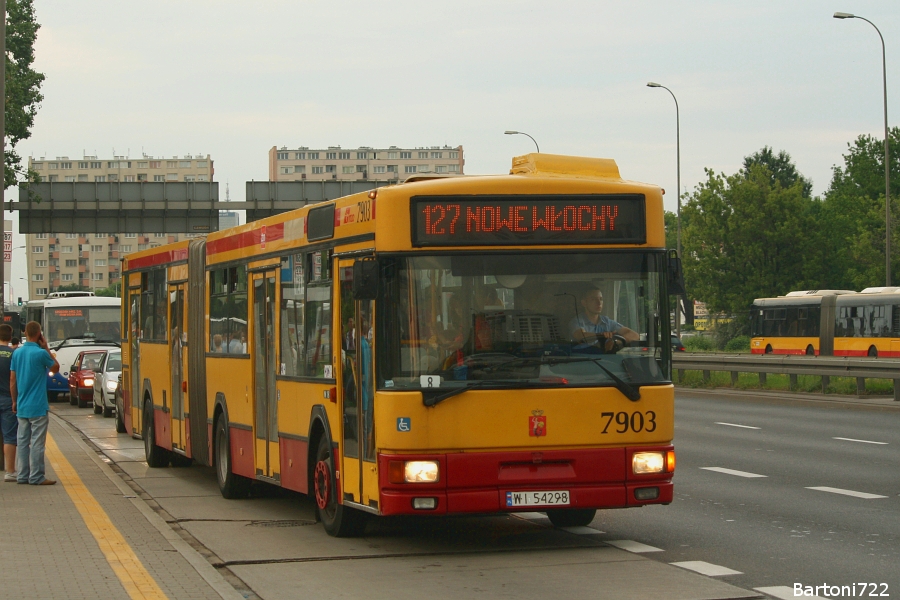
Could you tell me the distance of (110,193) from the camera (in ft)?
171

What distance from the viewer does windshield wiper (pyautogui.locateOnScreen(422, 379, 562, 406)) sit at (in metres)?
9.02

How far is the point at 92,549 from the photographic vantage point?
9703 millimetres

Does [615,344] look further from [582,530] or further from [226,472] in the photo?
[226,472]

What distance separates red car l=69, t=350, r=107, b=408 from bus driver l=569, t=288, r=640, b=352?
2669 cm

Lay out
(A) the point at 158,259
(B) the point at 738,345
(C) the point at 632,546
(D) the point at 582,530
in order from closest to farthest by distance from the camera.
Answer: (C) the point at 632,546 < (D) the point at 582,530 < (A) the point at 158,259 < (B) the point at 738,345

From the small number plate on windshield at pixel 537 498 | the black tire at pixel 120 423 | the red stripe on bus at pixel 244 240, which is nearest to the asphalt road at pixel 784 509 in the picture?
the small number plate on windshield at pixel 537 498

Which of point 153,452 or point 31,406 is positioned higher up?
point 31,406

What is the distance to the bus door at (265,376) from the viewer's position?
12.1 metres

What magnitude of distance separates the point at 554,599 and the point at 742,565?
1.86 m

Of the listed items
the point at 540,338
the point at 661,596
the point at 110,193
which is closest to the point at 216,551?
the point at 540,338

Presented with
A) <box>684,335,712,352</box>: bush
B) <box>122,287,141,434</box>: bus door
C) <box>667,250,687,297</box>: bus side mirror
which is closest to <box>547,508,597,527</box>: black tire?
<box>667,250,687,297</box>: bus side mirror

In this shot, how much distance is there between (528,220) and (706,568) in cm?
269

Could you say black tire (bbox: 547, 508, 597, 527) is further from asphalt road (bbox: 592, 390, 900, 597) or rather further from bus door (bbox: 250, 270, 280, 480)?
bus door (bbox: 250, 270, 280, 480)

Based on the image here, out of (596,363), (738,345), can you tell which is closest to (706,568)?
(596,363)
